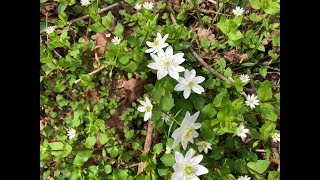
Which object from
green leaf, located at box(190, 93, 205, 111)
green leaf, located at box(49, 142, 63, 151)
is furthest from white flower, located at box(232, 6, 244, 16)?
green leaf, located at box(49, 142, 63, 151)

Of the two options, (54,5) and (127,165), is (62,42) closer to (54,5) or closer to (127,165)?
(54,5)

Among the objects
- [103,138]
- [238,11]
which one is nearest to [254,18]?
[238,11]

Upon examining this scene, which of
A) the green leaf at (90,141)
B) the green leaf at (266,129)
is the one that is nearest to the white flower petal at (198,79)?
the green leaf at (266,129)

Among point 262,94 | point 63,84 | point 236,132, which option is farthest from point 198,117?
point 63,84

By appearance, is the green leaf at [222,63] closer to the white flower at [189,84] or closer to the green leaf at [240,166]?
the white flower at [189,84]

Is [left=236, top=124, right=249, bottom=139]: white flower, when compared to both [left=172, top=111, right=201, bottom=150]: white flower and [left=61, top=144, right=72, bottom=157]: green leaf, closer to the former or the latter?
[left=172, top=111, right=201, bottom=150]: white flower

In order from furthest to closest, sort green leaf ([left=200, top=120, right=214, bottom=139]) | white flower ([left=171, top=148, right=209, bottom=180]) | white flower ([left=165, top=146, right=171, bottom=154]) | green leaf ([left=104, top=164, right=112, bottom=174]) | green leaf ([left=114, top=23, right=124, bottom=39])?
green leaf ([left=114, top=23, right=124, bottom=39]) → green leaf ([left=104, top=164, right=112, bottom=174]) → white flower ([left=165, top=146, right=171, bottom=154]) → green leaf ([left=200, top=120, right=214, bottom=139]) → white flower ([left=171, top=148, right=209, bottom=180])
